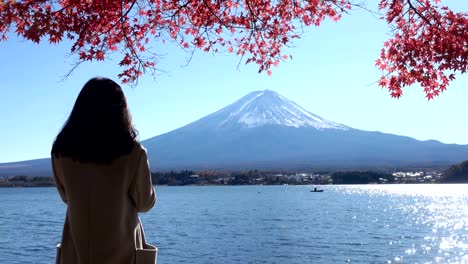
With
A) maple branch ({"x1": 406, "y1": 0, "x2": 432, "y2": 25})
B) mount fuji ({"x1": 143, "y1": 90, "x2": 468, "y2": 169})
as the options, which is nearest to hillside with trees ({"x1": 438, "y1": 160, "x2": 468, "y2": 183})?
mount fuji ({"x1": 143, "y1": 90, "x2": 468, "y2": 169})

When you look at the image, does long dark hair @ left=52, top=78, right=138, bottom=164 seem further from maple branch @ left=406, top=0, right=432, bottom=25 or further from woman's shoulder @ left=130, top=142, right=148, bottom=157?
maple branch @ left=406, top=0, right=432, bottom=25

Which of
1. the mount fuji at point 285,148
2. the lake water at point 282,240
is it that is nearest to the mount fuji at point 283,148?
the mount fuji at point 285,148

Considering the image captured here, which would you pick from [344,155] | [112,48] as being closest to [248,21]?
[112,48]

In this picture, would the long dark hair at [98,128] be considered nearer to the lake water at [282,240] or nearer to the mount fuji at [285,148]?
the lake water at [282,240]

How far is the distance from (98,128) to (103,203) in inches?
10.6

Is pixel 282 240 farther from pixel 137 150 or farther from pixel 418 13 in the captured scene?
pixel 137 150

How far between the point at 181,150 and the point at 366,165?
4873 centimetres

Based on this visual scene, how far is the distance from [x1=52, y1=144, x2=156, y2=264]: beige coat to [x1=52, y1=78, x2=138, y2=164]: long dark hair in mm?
31

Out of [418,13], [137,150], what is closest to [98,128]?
[137,150]

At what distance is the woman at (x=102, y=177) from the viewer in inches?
82.0

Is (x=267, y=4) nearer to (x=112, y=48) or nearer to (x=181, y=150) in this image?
(x=112, y=48)

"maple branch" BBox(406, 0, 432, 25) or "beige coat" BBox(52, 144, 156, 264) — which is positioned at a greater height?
"maple branch" BBox(406, 0, 432, 25)

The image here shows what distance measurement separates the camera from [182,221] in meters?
37.7

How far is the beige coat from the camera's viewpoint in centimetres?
209
